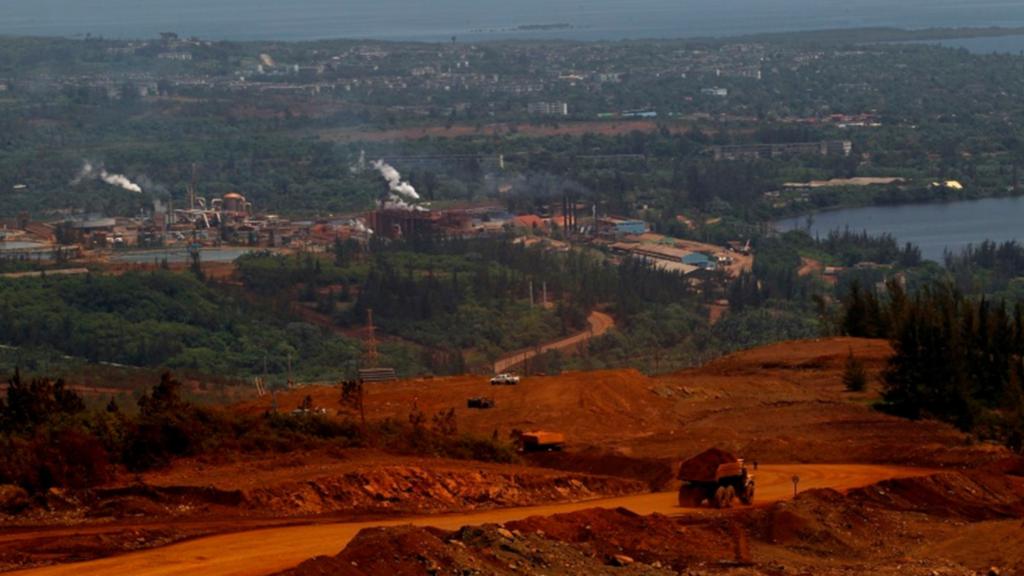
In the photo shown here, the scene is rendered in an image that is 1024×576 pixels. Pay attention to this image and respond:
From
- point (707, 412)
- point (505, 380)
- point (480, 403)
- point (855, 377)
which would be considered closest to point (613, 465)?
point (480, 403)

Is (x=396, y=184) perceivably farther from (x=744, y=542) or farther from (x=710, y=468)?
(x=744, y=542)

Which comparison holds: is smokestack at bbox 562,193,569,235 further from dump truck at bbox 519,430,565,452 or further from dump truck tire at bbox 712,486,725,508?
dump truck tire at bbox 712,486,725,508

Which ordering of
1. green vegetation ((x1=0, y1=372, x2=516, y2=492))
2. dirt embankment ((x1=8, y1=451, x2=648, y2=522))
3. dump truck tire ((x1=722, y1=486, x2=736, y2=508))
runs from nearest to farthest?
dirt embankment ((x1=8, y1=451, x2=648, y2=522))
green vegetation ((x1=0, y1=372, x2=516, y2=492))
dump truck tire ((x1=722, y1=486, x2=736, y2=508))

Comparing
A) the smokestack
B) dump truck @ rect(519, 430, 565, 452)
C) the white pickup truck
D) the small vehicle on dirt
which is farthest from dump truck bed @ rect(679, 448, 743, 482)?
A: the smokestack

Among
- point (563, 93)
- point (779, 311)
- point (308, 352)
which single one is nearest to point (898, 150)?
point (563, 93)

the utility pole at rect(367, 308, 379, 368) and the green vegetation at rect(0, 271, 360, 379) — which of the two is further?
the green vegetation at rect(0, 271, 360, 379)

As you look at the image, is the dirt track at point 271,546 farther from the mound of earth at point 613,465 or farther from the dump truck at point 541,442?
the dump truck at point 541,442
